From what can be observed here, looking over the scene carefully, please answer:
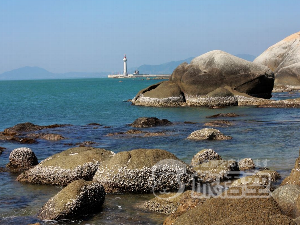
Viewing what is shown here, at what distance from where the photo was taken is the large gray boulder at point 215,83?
4127 centimetres

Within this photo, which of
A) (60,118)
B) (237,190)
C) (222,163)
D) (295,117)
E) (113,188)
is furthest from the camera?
(60,118)

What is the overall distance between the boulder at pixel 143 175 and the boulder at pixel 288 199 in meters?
3.54

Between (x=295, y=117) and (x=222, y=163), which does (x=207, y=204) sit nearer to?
(x=222, y=163)

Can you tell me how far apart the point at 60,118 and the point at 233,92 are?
15841 millimetres

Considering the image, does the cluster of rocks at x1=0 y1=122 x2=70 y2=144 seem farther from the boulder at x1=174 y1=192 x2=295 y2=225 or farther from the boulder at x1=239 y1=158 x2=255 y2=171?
the boulder at x1=174 y1=192 x2=295 y2=225

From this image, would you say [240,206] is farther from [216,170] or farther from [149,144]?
[149,144]

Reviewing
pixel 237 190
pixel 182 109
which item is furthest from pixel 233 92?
pixel 237 190

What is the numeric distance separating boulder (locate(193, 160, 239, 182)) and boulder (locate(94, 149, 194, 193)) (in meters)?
0.58

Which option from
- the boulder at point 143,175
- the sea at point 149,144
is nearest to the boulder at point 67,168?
the sea at point 149,144

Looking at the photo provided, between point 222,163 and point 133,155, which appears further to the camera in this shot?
point 222,163

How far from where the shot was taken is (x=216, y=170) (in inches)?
516

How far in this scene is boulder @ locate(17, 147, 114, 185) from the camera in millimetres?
13125

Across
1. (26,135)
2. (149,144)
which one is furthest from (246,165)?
(26,135)

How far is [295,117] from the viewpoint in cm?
3012
